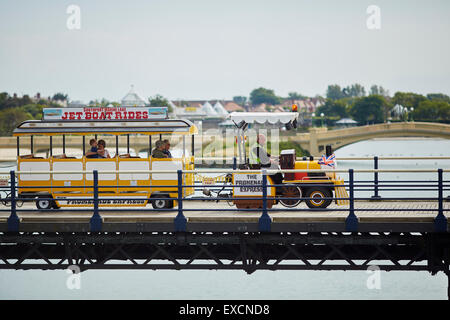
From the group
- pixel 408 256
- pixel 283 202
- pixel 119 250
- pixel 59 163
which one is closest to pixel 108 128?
pixel 59 163

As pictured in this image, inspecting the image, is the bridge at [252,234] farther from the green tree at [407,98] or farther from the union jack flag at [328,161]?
the green tree at [407,98]

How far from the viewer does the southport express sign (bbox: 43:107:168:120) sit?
1566cm

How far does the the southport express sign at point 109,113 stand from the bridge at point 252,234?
265cm

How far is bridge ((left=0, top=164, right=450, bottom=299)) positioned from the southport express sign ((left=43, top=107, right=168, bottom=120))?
2.65 meters

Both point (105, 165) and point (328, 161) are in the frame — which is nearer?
point (105, 165)

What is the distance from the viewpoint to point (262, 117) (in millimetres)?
14570

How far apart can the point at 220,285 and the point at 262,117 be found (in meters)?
16.7

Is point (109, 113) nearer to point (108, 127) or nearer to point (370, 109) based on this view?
point (108, 127)

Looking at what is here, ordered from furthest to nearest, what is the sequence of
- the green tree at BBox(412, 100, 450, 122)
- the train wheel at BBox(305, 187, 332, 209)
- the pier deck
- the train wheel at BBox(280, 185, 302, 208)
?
the green tree at BBox(412, 100, 450, 122) < the train wheel at BBox(280, 185, 302, 208) < the train wheel at BBox(305, 187, 332, 209) < the pier deck

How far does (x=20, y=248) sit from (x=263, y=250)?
4857 millimetres

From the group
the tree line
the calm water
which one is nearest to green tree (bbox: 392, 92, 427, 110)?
the tree line

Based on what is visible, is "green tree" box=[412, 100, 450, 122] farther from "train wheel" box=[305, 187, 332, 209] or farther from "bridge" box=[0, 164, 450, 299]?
"bridge" box=[0, 164, 450, 299]

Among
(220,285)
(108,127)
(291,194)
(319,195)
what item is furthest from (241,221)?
(220,285)

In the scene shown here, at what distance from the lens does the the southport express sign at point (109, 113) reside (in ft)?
51.4
